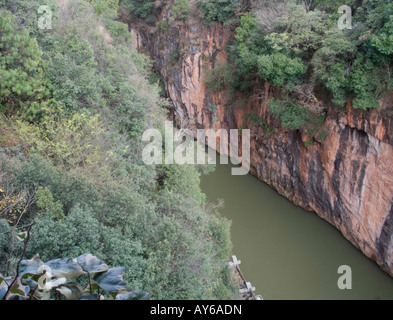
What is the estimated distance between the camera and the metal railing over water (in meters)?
8.90

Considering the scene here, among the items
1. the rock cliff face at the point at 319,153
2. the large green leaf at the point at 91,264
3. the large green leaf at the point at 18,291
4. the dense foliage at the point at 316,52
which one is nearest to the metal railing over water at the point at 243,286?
the rock cliff face at the point at 319,153

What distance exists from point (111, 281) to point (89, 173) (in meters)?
4.61

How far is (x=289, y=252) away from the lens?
35.5 feet

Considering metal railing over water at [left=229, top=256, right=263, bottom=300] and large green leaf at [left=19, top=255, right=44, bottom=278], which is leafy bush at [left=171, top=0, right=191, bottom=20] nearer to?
metal railing over water at [left=229, top=256, right=263, bottom=300]

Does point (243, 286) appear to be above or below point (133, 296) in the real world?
below

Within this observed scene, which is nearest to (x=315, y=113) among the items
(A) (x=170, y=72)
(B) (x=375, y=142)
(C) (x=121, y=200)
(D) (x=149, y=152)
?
(B) (x=375, y=142)

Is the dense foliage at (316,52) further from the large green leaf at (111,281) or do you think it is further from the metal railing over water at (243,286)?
the large green leaf at (111,281)

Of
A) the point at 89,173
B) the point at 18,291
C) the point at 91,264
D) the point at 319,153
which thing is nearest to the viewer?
the point at 18,291

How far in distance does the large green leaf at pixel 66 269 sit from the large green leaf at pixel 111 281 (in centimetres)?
14

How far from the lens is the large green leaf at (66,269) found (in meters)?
2.10

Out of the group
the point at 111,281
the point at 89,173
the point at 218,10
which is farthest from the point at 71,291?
the point at 218,10

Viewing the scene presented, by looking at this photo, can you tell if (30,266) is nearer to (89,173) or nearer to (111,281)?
(111,281)

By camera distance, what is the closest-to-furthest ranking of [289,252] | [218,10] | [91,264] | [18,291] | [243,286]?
[18,291] → [91,264] → [243,286] → [289,252] → [218,10]
